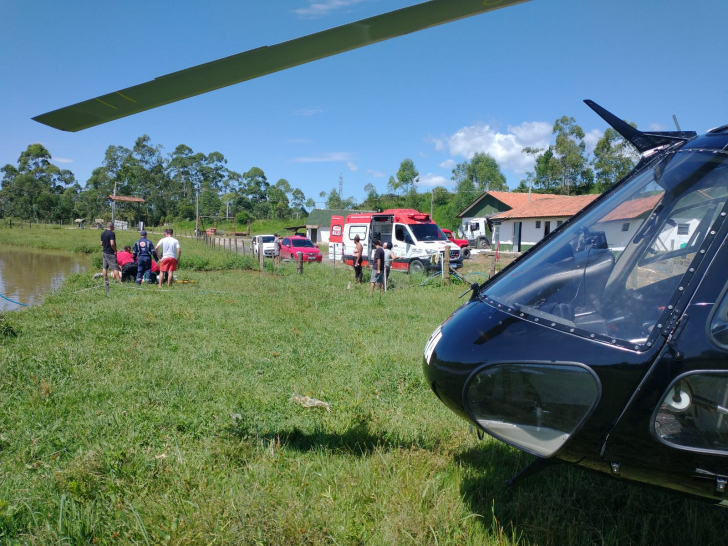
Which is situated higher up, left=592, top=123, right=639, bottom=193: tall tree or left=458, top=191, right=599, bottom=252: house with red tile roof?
left=592, top=123, right=639, bottom=193: tall tree

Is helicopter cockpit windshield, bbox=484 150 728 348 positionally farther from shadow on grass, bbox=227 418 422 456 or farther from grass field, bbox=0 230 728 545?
shadow on grass, bbox=227 418 422 456

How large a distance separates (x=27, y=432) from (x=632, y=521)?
179 inches

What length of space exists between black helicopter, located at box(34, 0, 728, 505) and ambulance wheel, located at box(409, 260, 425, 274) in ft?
52.5

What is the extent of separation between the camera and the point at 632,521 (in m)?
3.02

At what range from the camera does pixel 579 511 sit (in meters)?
3.10

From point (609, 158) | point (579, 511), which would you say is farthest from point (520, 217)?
point (579, 511)

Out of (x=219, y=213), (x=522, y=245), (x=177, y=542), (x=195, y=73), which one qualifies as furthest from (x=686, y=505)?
(x=219, y=213)

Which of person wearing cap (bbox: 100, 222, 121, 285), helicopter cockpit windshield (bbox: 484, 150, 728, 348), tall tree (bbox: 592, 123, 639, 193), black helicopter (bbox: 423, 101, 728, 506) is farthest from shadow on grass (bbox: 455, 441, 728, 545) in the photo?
tall tree (bbox: 592, 123, 639, 193)

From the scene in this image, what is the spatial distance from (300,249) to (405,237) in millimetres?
9910

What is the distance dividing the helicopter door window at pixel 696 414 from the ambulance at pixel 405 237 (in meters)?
15.7

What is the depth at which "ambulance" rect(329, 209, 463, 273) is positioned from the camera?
18.8 metres

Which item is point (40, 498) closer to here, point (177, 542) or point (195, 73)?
point (177, 542)

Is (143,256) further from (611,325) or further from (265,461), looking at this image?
(611,325)

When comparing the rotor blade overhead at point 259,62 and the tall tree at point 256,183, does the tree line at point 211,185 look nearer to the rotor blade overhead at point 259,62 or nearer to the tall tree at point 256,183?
the tall tree at point 256,183
